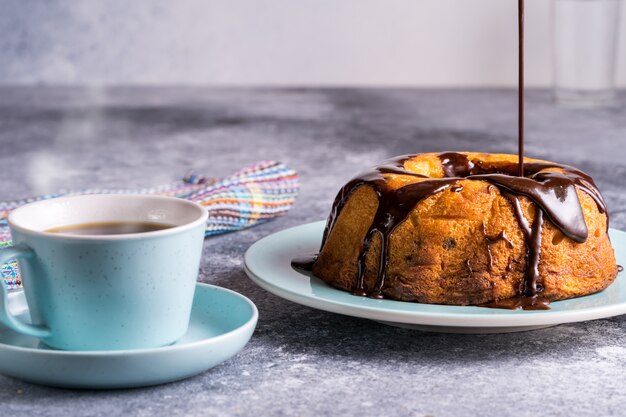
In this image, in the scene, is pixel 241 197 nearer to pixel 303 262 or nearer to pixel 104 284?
pixel 303 262

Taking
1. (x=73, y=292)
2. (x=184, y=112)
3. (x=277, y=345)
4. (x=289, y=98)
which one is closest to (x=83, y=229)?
(x=73, y=292)

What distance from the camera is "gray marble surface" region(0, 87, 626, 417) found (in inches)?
39.0

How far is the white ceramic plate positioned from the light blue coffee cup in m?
0.16

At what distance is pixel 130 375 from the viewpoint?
3.12 feet

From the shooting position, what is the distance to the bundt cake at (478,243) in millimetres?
1175

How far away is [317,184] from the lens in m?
2.21

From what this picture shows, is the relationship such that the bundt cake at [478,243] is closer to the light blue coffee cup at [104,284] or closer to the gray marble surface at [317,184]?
the gray marble surface at [317,184]

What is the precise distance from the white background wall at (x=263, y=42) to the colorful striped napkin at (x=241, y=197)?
2.06m

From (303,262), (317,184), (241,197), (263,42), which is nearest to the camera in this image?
(303,262)

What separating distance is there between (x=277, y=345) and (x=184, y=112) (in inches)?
89.1

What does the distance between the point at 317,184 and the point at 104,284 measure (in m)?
1.24

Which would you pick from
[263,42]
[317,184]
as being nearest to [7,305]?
[317,184]

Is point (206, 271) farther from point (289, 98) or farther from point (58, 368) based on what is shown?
point (289, 98)

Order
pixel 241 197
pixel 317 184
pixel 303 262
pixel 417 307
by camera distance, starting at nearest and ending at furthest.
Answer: pixel 417 307 → pixel 303 262 → pixel 241 197 → pixel 317 184
